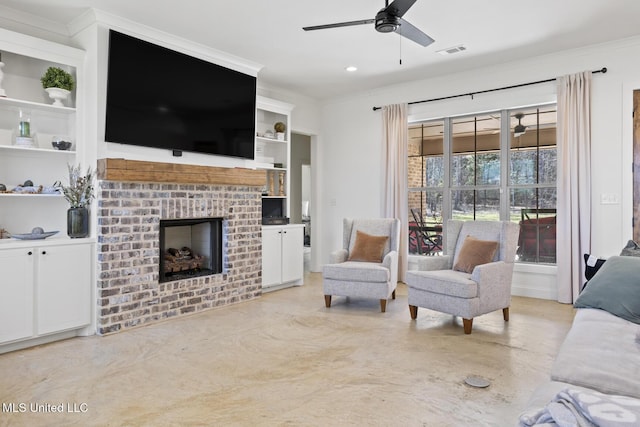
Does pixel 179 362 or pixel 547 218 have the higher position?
pixel 547 218

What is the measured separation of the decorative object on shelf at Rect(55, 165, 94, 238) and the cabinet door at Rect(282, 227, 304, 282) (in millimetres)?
2259

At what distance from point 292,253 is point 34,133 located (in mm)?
2928

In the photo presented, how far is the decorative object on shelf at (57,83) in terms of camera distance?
338 centimetres

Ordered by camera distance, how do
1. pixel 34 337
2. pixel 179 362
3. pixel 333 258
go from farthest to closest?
A: 1. pixel 333 258
2. pixel 34 337
3. pixel 179 362

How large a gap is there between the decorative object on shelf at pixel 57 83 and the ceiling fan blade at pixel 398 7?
2.65 m

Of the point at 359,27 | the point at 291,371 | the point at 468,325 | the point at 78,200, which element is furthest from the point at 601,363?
the point at 78,200

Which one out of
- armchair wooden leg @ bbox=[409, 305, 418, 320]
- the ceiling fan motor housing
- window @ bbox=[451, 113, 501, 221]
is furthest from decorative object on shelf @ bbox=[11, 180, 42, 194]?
window @ bbox=[451, 113, 501, 221]

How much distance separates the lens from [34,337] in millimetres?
3082

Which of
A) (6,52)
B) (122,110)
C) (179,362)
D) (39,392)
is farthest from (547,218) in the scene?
(6,52)

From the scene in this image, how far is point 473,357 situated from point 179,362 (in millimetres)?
1991

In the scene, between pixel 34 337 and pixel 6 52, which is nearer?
pixel 34 337

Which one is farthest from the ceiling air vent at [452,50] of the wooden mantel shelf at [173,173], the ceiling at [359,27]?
the wooden mantel shelf at [173,173]

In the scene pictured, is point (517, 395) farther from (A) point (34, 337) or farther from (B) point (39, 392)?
(A) point (34, 337)

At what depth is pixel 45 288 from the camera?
3123mm
